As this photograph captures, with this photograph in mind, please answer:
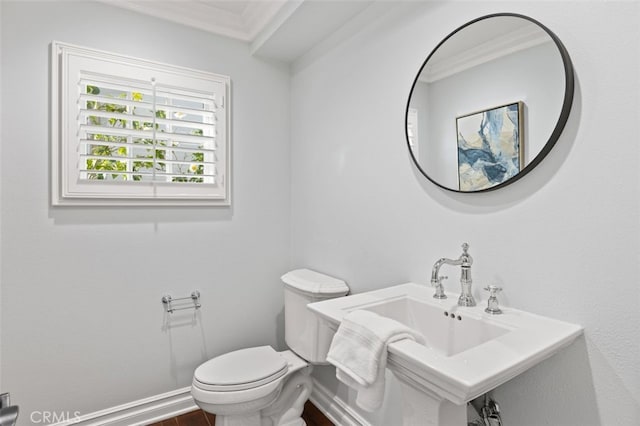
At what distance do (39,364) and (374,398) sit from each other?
1761 mm

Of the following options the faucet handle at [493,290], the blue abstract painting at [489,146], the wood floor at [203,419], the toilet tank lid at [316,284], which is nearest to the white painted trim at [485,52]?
the blue abstract painting at [489,146]

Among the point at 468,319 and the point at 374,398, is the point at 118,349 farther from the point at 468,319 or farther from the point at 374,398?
the point at 468,319

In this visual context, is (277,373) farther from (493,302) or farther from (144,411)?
(493,302)

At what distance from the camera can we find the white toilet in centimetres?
166

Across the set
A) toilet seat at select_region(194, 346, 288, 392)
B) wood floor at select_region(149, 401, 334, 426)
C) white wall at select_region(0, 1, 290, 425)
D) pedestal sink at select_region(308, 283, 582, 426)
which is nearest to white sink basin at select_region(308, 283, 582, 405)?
pedestal sink at select_region(308, 283, 582, 426)

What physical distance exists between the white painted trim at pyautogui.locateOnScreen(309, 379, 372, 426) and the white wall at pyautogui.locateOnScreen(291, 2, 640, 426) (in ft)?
0.81

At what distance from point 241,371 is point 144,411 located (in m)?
0.71

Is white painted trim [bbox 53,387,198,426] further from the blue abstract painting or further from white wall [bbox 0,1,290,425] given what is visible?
the blue abstract painting

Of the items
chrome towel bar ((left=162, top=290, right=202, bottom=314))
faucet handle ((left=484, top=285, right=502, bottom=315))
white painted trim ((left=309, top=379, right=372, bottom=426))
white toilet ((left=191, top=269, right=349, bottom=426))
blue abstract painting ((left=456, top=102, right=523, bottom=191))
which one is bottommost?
white painted trim ((left=309, top=379, right=372, bottom=426))

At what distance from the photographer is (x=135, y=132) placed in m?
1.94

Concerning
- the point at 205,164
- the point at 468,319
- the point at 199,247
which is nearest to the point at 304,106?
the point at 205,164

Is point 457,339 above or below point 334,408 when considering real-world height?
above

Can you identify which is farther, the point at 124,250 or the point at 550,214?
the point at 124,250

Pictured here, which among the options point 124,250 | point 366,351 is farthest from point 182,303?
point 366,351
